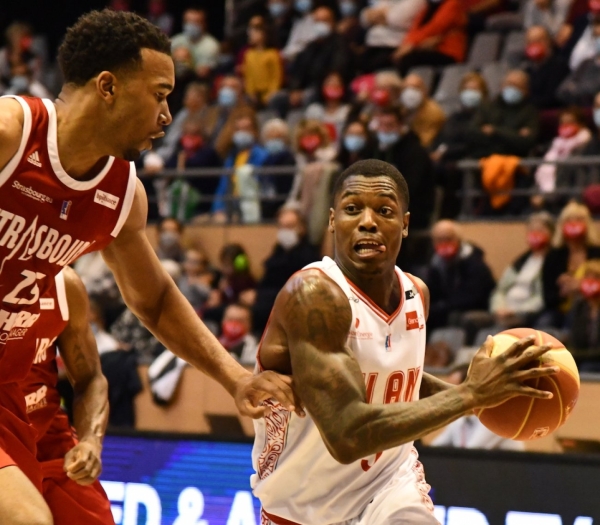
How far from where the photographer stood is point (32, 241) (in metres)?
3.58

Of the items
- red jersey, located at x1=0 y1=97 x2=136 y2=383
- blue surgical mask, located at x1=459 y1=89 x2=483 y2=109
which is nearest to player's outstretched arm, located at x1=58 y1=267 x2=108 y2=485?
red jersey, located at x1=0 y1=97 x2=136 y2=383

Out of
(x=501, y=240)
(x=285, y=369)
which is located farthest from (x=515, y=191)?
(x=285, y=369)

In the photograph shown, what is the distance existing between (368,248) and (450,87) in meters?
7.87

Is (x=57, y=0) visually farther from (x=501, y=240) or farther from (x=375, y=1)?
(x=501, y=240)

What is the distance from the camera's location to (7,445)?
3.81m

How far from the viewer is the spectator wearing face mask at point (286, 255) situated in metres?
9.57

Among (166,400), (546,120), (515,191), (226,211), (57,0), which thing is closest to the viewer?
(166,400)

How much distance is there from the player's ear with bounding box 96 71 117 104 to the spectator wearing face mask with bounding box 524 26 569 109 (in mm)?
7242

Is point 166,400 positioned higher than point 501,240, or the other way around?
point 501,240

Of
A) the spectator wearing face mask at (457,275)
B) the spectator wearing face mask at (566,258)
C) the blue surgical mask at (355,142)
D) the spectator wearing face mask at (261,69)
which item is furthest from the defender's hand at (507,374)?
the spectator wearing face mask at (261,69)

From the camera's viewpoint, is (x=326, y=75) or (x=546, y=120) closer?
(x=546, y=120)

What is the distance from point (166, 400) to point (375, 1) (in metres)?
6.13

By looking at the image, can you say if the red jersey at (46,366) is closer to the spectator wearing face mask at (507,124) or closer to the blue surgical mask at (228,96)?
the spectator wearing face mask at (507,124)

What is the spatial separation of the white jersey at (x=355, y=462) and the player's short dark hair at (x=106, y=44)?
884 millimetres
